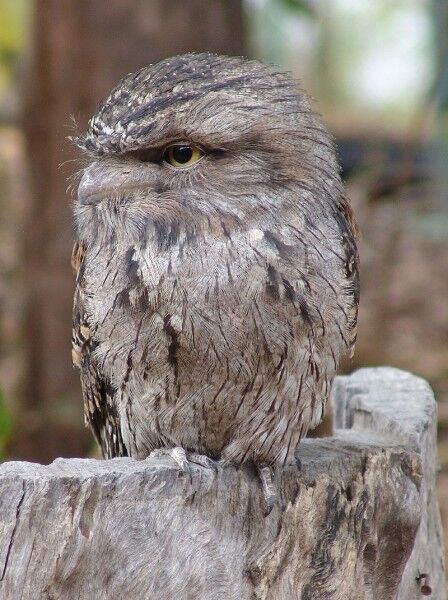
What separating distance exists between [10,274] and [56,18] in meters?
1.83

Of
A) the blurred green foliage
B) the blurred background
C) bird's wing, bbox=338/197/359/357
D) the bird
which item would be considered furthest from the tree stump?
the blurred green foliage

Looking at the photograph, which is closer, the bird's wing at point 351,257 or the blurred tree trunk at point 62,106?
the bird's wing at point 351,257

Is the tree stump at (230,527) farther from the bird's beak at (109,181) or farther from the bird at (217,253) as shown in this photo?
the bird's beak at (109,181)

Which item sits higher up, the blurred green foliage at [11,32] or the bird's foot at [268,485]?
the blurred green foliage at [11,32]

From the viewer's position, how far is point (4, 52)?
655cm

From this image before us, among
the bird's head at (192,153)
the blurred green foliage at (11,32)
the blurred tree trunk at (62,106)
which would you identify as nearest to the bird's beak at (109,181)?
the bird's head at (192,153)

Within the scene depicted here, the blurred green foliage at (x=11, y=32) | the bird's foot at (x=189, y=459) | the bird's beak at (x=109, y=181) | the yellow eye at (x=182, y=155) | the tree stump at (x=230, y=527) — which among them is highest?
the blurred green foliage at (x=11, y=32)

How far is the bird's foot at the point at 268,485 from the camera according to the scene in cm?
252

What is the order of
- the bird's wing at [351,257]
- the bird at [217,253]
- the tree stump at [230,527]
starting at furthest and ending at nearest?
the bird's wing at [351,257] < the bird at [217,253] < the tree stump at [230,527]

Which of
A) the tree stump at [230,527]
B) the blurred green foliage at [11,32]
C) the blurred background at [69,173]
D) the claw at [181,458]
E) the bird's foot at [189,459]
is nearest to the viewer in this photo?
the tree stump at [230,527]

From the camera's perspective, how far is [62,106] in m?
5.65

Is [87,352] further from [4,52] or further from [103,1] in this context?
[4,52]

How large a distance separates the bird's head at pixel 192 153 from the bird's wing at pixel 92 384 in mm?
335

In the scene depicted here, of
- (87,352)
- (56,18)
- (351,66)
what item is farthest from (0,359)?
(351,66)
